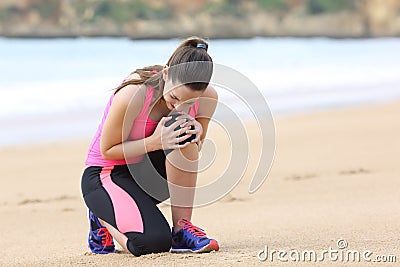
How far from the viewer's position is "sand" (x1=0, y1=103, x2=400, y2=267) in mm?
3025

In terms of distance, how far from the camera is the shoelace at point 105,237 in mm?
3143

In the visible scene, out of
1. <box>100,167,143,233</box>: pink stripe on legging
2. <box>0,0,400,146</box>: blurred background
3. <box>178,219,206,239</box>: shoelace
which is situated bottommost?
<box>178,219,206,239</box>: shoelace

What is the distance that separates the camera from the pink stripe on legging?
3031 millimetres

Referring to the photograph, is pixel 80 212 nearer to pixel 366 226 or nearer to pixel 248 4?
pixel 366 226

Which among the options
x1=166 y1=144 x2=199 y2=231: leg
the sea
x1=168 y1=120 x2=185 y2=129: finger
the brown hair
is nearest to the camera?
the brown hair

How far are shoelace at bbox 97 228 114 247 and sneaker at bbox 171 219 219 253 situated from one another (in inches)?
9.5

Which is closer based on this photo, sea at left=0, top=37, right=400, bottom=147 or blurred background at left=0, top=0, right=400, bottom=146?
sea at left=0, top=37, right=400, bottom=147

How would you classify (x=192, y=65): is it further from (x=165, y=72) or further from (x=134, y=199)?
(x=134, y=199)

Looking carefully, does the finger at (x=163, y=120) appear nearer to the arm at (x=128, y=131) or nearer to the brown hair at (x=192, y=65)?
the arm at (x=128, y=131)

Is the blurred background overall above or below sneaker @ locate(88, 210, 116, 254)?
above

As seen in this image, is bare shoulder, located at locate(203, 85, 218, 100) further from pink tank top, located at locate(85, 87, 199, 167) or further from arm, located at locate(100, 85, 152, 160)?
arm, located at locate(100, 85, 152, 160)

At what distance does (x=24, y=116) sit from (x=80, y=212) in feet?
15.3

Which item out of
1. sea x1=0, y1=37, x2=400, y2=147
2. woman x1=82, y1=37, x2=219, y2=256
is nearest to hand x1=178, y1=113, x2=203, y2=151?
woman x1=82, y1=37, x2=219, y2=256

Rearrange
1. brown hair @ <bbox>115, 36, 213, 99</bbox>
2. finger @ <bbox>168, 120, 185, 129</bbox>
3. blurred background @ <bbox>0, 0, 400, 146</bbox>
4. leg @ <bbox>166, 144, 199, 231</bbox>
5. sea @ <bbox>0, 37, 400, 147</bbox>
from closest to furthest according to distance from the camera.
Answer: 1. brown hair @ <bbox>115, 36, 213, 99</bbox>
2. finger @ <bbox>168, 120, 185, 129</bbox>
3. leg @ <bbox>166, 144, 199, 231</bbox>
4. sea @ <bbox>0, 37, 400, 147</bbox>
5. blurred background @ <bbox>0, 0, 400, 146</bbox>
